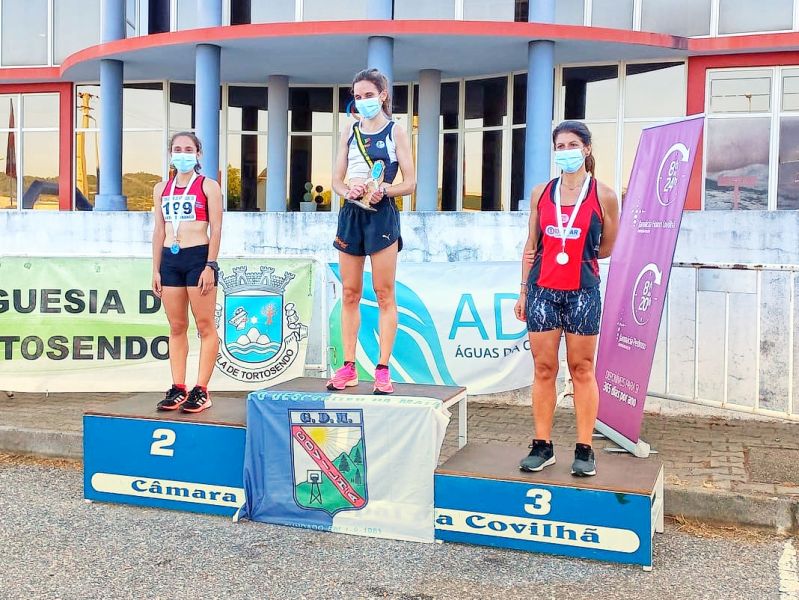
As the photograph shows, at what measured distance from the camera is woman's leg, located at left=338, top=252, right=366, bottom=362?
16.8 ft

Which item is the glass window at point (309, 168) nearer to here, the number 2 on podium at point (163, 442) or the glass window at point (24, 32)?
Result: the glass window at point (24, 32)

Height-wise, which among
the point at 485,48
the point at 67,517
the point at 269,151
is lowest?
the point at 67,517

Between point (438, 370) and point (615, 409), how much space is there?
1856 millimetres

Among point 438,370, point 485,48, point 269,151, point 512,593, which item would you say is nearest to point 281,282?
point 438,370

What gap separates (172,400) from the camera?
5.43 metres

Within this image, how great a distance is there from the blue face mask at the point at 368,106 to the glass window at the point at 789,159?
14235mm

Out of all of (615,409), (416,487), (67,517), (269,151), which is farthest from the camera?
(269,151)

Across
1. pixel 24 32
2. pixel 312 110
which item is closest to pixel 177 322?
pixel 312 110

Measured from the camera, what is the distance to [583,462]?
4441 millimetres

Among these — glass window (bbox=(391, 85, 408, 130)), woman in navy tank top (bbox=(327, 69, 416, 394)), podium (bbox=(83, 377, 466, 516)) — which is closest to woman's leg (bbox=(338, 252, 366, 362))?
woman in navy tank top (bbox=(327, 69, 416, 394))

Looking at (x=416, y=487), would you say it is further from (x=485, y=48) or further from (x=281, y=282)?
(x=485, y=48)

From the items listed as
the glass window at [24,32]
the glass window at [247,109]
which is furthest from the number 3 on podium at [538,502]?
the glass window at [24,32]

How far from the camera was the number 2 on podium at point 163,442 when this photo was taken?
16.8ft

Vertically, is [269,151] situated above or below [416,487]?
above
